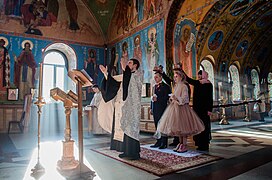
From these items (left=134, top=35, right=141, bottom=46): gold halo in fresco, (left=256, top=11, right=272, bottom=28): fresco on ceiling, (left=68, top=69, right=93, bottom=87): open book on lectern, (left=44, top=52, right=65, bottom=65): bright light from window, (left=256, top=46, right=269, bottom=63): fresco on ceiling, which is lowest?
(left=68, top=69, right=93, bottom=87): open book on lectern

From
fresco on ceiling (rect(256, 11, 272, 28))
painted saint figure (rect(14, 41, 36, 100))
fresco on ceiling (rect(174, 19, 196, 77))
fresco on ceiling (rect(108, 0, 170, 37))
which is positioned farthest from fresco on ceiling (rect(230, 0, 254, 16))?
painted saint figure (rect(14, 41, 36, 100))

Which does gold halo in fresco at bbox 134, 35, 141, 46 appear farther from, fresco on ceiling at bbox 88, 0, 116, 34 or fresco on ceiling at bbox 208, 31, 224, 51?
fresco on ceiling at bbox 208, 31, 224, 51

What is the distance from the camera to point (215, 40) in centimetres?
1372

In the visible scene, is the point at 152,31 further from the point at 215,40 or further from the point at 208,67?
the point at 208,67

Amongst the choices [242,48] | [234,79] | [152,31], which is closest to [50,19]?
[152,31]

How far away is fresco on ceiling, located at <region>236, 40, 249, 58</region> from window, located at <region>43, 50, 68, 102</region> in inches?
439

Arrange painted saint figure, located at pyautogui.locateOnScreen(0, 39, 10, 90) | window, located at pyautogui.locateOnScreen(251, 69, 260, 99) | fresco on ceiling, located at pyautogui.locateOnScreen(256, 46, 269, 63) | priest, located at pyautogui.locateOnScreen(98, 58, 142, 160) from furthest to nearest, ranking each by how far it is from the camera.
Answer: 1. window, located at pyautogui.locateOnScreen(251, 69, 260, 99)
2. fresco on ceiling, located at pyautogui.locateOnScreen(256, 46, 269, 63)
3. painted saint figure, located at pyautogui.locateOnScreen(0, 39, 10, 90)
4. priest, located at pyautogui.locateOnScreen(98, 58, 142, 160)

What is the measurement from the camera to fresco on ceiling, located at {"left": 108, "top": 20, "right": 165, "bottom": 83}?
962cm

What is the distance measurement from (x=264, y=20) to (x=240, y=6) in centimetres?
372

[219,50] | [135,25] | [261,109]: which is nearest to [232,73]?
[219,50]

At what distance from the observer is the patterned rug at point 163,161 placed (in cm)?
362

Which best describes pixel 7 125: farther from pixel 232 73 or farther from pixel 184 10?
pixel 232 73

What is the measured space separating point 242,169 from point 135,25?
9002 millimetres

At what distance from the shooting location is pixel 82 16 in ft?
42.6
